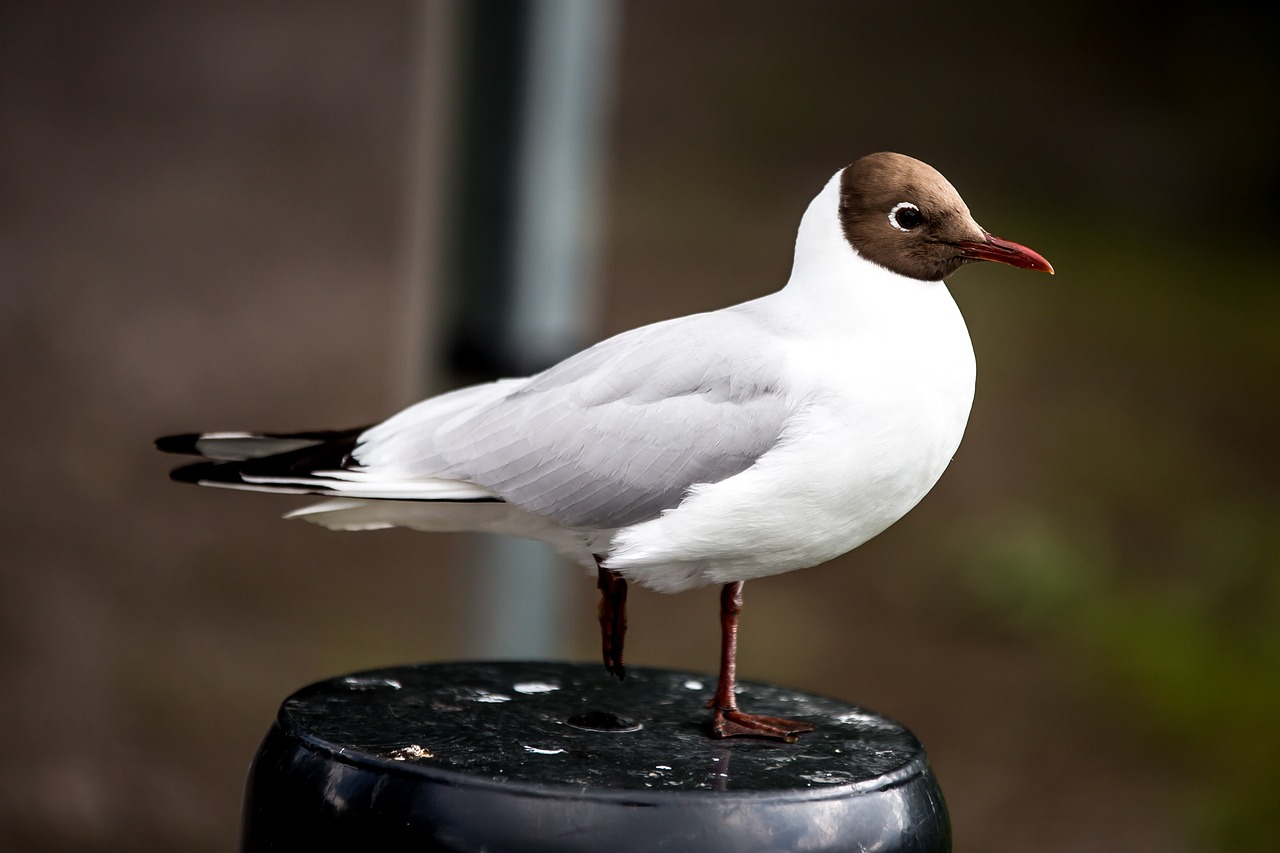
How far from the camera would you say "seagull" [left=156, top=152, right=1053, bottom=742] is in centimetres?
145

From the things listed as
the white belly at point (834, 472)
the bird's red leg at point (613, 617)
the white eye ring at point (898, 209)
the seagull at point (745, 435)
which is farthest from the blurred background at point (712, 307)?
the white eye ring at point (898, 209)

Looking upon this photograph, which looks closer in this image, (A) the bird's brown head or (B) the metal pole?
(A) the bird's brown head

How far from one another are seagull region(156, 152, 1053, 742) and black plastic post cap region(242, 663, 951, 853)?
0.09 metres

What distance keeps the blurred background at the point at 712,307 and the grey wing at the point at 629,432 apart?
1.57 m

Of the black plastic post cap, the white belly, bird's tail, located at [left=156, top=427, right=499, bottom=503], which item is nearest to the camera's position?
the black plastic post cap

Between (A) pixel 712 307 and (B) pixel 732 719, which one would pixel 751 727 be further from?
(A) pixel 712 307

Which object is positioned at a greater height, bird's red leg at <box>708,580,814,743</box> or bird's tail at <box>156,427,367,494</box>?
bird's tail at <box>156,427,367,494</box>

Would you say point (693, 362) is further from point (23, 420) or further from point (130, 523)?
point (23, 420)

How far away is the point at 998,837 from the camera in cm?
369

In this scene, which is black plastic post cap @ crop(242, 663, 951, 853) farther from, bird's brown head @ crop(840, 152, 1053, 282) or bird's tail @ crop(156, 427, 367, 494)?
bird's brown head @ crop(840, 152, 1053, 282)

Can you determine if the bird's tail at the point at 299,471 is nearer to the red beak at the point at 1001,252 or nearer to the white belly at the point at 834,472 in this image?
the white belly at the point at 834,472

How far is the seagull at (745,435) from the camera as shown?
1.45 m

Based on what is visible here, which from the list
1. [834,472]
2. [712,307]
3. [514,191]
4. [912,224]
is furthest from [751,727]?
[712,307]

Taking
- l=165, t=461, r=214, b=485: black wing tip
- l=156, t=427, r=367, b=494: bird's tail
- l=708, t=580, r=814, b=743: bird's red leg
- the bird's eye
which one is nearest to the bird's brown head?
the bird's eye
